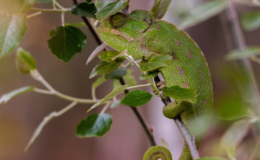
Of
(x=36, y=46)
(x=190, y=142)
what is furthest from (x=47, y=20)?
(x=190, y=142)

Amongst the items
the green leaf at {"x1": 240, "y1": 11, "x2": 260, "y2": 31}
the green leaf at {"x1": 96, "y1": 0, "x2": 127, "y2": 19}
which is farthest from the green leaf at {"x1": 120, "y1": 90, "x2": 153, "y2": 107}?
the green leaf at {"x1": 240, "y1": 11, "x2": 260, "y2": 31}

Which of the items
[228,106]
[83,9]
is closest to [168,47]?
[83,9]

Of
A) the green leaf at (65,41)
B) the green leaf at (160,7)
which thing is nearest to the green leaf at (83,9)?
the green leaf at (65,41)

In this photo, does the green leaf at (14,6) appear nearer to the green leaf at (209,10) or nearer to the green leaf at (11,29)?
the green leaf at (11,29)

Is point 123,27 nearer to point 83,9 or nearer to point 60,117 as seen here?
point 83,9

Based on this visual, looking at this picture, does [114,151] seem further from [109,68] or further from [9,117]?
[109,68]

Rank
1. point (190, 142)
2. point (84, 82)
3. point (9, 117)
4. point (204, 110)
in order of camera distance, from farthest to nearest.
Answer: point (84, 82)
point (9, 117)
point (204, 110)
point (190, 142)

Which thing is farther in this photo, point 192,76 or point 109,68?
point 192,76
